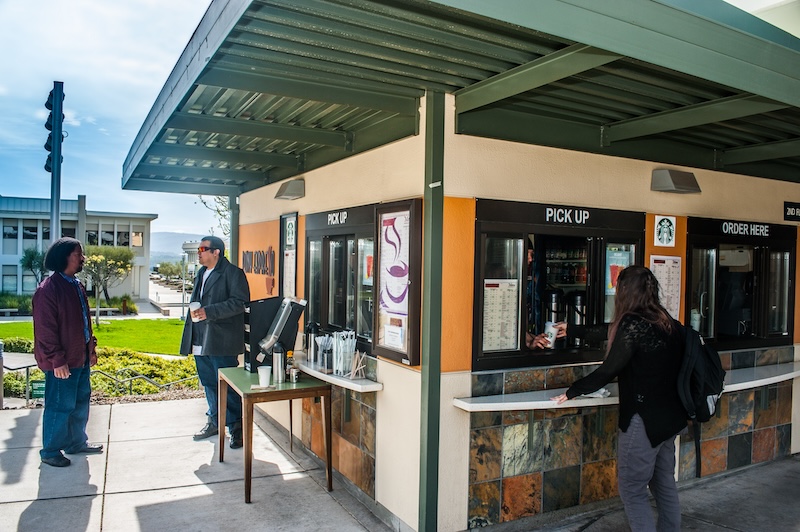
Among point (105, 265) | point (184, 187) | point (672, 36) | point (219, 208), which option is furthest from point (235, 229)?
point (105, 265)

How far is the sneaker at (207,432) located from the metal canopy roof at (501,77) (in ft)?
8.23

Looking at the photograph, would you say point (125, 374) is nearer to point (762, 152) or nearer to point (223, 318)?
point (223, 318)

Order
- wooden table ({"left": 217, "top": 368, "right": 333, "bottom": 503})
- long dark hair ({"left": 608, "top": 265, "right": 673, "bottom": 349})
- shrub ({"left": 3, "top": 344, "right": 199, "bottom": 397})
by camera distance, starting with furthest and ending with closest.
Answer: shrub ({"left": 3, "top": 344, "right": 199, "bottom": 397}) < wooden table ({"left": 217, "top": 368, "right": 333, "bottom": 503}) < long dark hair ({"left": 608, "top": 265, "right": 673, "bottom": 349})

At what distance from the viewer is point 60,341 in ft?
15.9

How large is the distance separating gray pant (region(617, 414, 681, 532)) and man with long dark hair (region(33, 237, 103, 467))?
13.2ft

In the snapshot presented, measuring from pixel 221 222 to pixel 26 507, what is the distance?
1601cm

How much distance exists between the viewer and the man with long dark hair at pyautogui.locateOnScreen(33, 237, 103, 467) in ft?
15.6

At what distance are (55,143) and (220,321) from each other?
11.2 feet

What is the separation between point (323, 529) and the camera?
3.96m

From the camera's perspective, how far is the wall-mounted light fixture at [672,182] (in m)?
4.59

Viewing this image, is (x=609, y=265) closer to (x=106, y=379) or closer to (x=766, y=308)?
(x=766, y=308)

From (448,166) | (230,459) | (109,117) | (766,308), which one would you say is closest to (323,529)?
(230,459)

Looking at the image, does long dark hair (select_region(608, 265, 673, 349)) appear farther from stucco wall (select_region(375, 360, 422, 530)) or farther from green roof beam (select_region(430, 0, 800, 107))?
stucco wall (select_region(375, 360, 422, 530))

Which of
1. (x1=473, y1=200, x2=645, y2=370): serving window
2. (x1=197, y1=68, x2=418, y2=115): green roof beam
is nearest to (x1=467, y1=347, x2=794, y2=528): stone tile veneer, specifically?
(x1=473, y1=200, x2=645, y2=370): serving window
